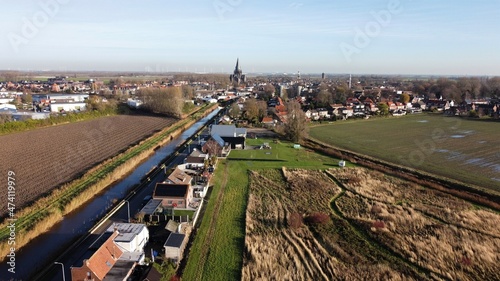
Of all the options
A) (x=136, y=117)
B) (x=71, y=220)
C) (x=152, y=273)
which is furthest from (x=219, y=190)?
(x=136, y=117)

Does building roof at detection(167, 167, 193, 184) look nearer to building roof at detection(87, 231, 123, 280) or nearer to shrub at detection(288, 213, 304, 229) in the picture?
shrub at detection(288, 213, 304, 229)

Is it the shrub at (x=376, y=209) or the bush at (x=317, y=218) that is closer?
the bush at (x=317, y=218)

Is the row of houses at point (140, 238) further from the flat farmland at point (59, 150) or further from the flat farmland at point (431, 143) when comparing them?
the flat farmland at point (431, 143)

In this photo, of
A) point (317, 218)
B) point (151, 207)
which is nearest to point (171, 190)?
point (151, 207)

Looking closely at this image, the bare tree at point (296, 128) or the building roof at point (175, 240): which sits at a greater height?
the bare tree at point (296, 128)

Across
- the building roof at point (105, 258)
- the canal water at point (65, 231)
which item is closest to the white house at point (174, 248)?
the building roof at point (105, 258)

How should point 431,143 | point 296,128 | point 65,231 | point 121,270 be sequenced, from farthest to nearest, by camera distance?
point 431,143
point 296,128
point 65,231
point 121,270

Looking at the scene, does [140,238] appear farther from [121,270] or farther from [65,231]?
[65,231]
